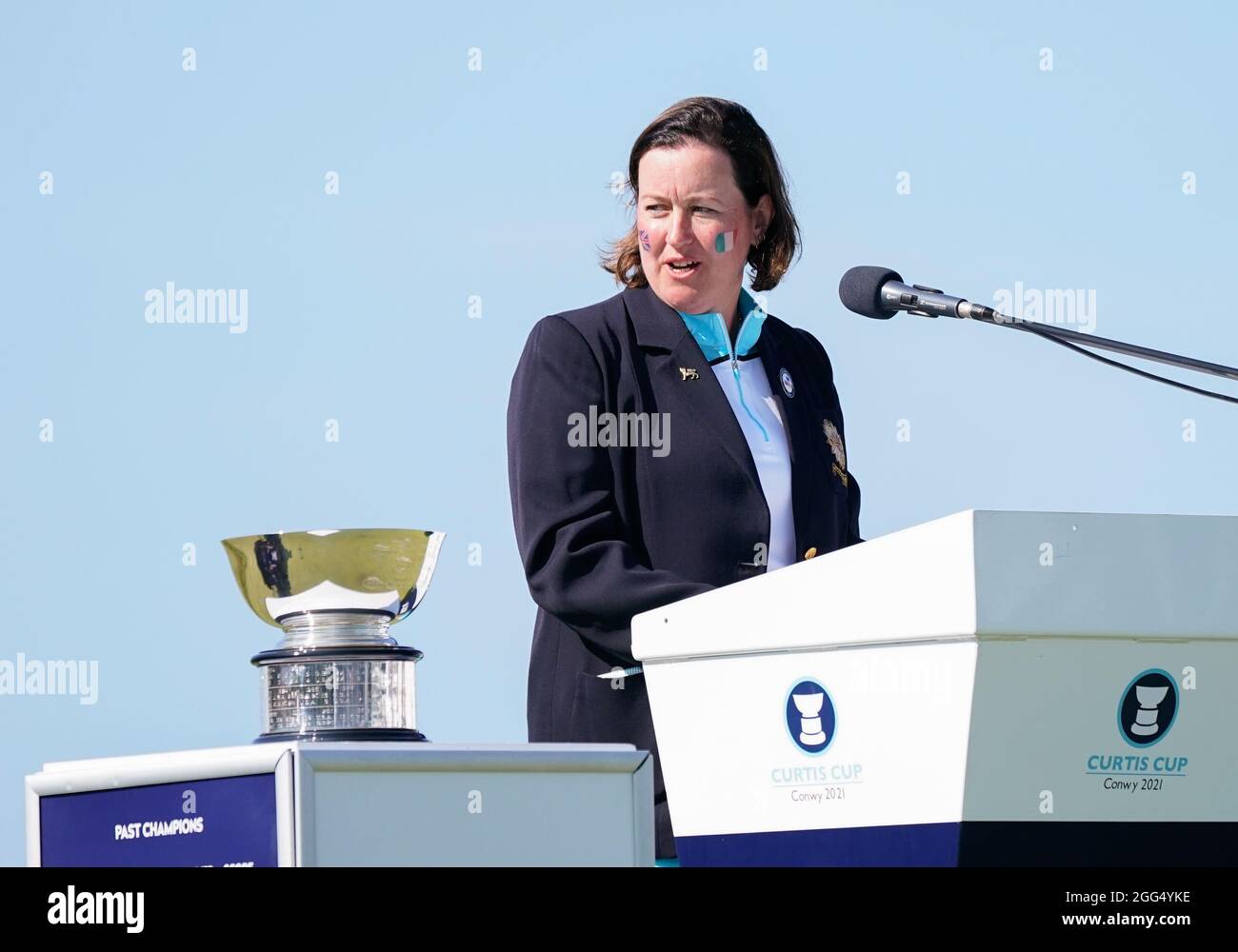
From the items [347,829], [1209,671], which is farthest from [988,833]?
[347,829]

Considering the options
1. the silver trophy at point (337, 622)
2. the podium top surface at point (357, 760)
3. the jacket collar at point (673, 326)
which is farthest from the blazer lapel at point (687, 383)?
the podium top surface at point (357, 760)

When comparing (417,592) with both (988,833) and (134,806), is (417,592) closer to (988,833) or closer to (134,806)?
(134,806)

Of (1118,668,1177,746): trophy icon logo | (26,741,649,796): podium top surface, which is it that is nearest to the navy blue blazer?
(26,741,649,796): podium top surface

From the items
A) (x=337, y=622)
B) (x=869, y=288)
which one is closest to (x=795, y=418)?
(x=869, y=288)

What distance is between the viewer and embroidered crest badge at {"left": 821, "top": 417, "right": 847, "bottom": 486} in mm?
3004

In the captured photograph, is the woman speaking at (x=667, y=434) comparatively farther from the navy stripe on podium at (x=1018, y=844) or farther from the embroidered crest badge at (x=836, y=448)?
the navy stripe on podium at (x=1018, y=844)

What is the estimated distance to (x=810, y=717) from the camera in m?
1.87

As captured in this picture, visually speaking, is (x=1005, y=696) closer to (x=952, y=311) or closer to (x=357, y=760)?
(x=357, y=760)

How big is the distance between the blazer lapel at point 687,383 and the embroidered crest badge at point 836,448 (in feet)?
0.73

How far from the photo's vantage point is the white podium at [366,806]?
183 centimetres

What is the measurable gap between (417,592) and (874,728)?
738 mm

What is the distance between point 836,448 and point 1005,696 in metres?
1.33

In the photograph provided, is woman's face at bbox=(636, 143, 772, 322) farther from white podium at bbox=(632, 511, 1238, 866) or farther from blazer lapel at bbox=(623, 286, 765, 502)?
white podium at bbox=(632, 511, 1238, 866)
